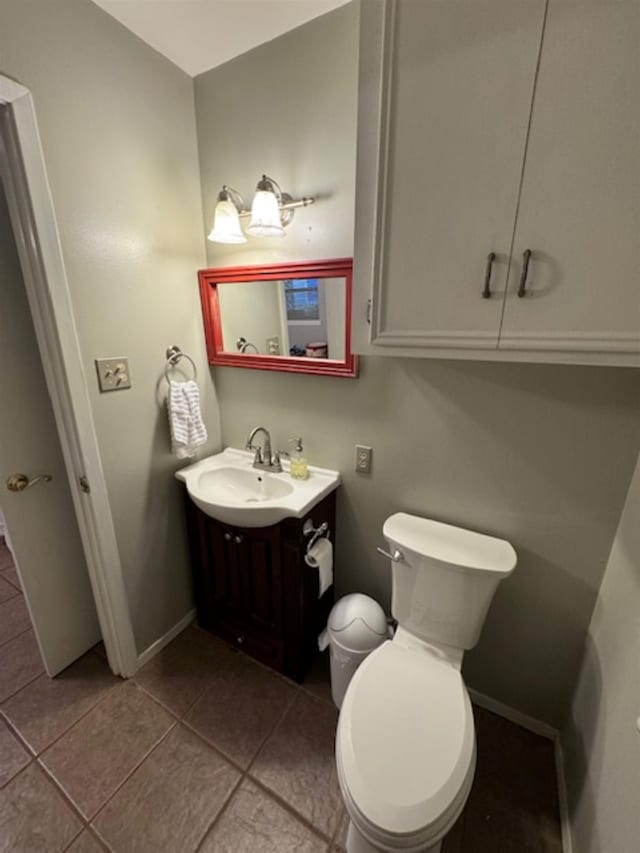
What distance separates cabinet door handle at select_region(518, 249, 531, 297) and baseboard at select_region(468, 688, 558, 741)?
1522 mm

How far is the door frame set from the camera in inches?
36.6

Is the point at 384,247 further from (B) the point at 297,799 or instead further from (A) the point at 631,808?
(B) the point at 297,799

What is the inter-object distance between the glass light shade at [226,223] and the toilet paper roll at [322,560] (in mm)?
1194

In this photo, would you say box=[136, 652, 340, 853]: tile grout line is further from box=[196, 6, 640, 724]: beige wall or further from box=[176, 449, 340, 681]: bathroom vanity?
box=[196, 6, 640, 724]: beige wall

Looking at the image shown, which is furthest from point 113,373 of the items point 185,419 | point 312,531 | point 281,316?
point 312,531

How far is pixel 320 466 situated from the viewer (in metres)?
1.50

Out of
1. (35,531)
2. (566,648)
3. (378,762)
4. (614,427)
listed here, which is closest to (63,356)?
(35,531)

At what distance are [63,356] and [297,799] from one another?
5.21 feet

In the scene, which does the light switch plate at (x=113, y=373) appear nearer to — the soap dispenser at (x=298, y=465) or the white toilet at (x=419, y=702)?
the soap dispenser at (x=298, y=465)

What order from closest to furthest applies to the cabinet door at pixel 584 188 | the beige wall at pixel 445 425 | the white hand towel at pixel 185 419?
1. the cabinet door at pixel 584 188
2. the beige wall at pixel 445 425
3. the white hand towel at pixel 185 419

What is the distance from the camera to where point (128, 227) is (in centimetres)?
122

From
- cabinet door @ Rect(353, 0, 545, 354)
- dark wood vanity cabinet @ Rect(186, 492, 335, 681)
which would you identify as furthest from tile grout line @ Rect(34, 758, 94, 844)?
cabinet door @ Rect(353, 0, 545, 354)

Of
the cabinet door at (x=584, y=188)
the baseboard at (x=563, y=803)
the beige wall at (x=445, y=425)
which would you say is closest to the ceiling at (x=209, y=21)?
the beige wall at (x=445, y=425)

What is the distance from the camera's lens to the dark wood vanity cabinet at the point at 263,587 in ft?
4.32
